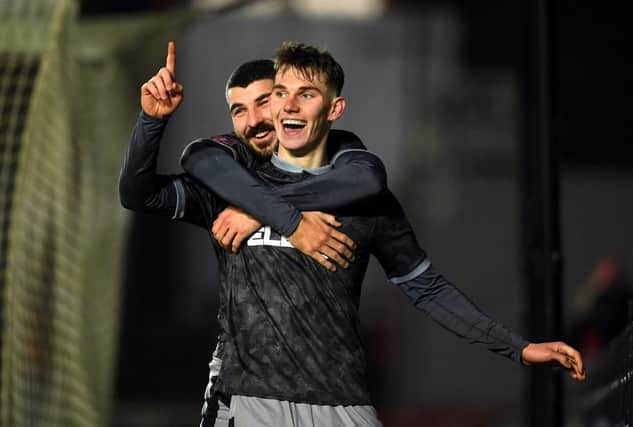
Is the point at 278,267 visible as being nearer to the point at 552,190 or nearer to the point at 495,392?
the point at 552,190

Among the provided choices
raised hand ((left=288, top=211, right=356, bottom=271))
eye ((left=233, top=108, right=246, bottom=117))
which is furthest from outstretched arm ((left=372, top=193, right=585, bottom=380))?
eye ((left=233, top=108, right=246, bottom=117))

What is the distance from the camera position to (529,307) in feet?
20.1

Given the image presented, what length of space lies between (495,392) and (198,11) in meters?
11.9

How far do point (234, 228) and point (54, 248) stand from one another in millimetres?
4542

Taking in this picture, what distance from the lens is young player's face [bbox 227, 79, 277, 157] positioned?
4023 mm

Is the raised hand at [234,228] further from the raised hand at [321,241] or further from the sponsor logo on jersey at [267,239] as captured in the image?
the raised hand at [321,241]

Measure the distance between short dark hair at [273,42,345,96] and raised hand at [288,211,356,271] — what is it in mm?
391

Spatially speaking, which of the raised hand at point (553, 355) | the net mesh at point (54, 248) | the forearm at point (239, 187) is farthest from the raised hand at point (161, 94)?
the net mesh at point (54, 248)

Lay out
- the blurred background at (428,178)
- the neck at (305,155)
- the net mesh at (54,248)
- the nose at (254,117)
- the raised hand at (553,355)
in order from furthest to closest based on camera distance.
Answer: the blurred background at (428,178) → the net mesh at (54,248) → the nose at (254,117) → the raised hand at (553,355) → the neck at (305,155)

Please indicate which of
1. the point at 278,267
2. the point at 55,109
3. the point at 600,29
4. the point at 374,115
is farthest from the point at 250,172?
the point at 600,29

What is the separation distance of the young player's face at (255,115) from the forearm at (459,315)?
63 cm

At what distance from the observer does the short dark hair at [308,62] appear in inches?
148

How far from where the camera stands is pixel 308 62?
3.76m

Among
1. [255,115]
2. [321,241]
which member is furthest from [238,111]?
[321,241]
